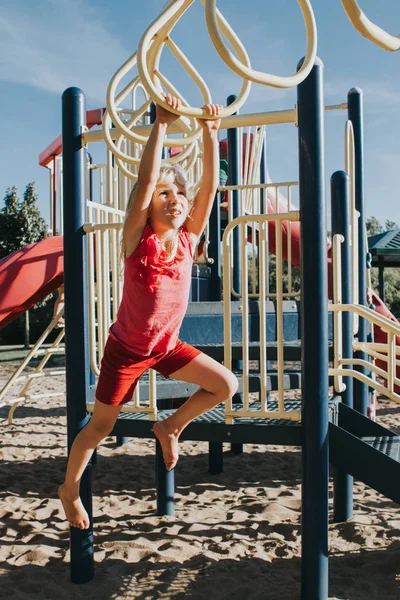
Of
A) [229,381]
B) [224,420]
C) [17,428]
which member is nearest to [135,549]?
[224,420]

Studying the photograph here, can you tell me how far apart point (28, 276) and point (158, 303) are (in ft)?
13.2

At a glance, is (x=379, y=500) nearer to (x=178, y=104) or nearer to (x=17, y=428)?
(x=178, y=104)

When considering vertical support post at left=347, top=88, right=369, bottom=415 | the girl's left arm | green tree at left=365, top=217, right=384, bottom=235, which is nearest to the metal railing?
the girl's left arm

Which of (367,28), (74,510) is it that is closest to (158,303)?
(74,510)

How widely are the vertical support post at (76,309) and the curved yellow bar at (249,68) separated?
1.71 meters

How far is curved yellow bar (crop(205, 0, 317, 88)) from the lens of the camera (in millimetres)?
1696

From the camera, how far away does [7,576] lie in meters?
3.51

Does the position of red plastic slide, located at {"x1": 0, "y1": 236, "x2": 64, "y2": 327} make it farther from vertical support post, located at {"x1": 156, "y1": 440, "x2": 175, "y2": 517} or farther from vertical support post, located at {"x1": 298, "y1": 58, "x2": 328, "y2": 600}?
vertical support post, located at {"x1": 298, "y1": 58, "x2": 328, "y2": 600}

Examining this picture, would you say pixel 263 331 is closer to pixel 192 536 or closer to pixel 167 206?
pixel 167 206

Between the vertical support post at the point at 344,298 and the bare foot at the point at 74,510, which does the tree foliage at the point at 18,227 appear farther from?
the bare foot at the point at 74,510

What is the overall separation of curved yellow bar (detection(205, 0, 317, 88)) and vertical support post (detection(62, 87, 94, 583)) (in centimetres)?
171

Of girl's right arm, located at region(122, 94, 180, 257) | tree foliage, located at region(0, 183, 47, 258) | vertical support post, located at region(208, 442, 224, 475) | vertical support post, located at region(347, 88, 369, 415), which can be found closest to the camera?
girl's right arm, located at region(122, 94, 180, 257)

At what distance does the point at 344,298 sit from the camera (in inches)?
173

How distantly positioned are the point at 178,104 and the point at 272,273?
2651cm
